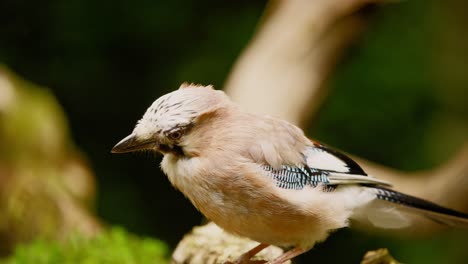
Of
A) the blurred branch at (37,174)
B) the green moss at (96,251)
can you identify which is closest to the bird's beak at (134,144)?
the green moss at (96,251)

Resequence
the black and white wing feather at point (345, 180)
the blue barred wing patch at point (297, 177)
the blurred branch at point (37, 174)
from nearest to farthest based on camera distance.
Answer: the blue barred wing patch at point (297, 177)
the black and white wing feather at point (345, 180)
the blurred branch at point (37, 174)

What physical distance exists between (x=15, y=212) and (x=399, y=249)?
3698 mm

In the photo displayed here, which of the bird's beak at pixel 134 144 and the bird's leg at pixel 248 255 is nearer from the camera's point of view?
the bird's beak at pixel 134 144

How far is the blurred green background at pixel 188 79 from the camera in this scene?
6.62 meters

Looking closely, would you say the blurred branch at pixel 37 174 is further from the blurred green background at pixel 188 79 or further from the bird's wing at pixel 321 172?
the bird's wing at pixel 321 172

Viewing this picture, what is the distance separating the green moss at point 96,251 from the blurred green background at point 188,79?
2.55 meters

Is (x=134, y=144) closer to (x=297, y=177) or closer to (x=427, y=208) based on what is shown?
(x=297, y=177)

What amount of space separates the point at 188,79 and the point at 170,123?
3.80m

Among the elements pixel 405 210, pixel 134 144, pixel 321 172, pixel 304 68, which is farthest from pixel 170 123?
pixel 304 68

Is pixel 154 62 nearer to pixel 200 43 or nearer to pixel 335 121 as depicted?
pixel 200 43


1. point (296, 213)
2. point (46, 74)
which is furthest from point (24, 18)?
point (296, 213)

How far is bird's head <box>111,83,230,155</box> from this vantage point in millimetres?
2805

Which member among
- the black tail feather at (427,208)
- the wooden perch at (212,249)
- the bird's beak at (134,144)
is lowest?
the wooden perch at (212,249)

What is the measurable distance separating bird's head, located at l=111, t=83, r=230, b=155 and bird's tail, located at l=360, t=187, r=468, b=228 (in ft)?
3.31
